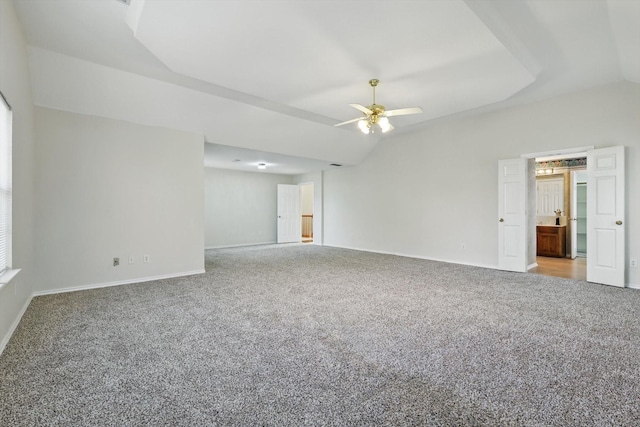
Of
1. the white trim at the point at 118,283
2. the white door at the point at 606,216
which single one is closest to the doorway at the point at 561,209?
the white door at the point at 606,216

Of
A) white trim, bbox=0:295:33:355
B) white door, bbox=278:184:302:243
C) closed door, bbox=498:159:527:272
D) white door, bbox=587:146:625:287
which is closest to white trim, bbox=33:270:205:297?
white trim, bbox=0:295:33:355

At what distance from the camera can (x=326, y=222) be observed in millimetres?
9375

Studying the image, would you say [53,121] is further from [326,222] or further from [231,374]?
[326,222]

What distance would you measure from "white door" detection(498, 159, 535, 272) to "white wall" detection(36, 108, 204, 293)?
17.9 ft

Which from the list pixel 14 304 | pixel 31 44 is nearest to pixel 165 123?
pixel 31 44

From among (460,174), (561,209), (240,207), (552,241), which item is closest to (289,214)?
(240,207)

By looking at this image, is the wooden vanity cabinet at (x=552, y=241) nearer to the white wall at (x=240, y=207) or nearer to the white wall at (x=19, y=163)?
the white wall at (x=240, y=207)

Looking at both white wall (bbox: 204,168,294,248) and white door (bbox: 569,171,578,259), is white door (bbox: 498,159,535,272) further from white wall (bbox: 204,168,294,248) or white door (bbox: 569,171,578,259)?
white wall (bbox: 204,168,294,248)

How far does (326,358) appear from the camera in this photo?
2.21m

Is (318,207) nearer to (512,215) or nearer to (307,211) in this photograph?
(307,211)

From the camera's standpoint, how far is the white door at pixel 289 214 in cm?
1007

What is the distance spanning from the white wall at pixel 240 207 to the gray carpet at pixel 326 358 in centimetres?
494

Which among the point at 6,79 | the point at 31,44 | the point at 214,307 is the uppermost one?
the point at 31,44

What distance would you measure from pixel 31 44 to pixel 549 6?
5.26m
